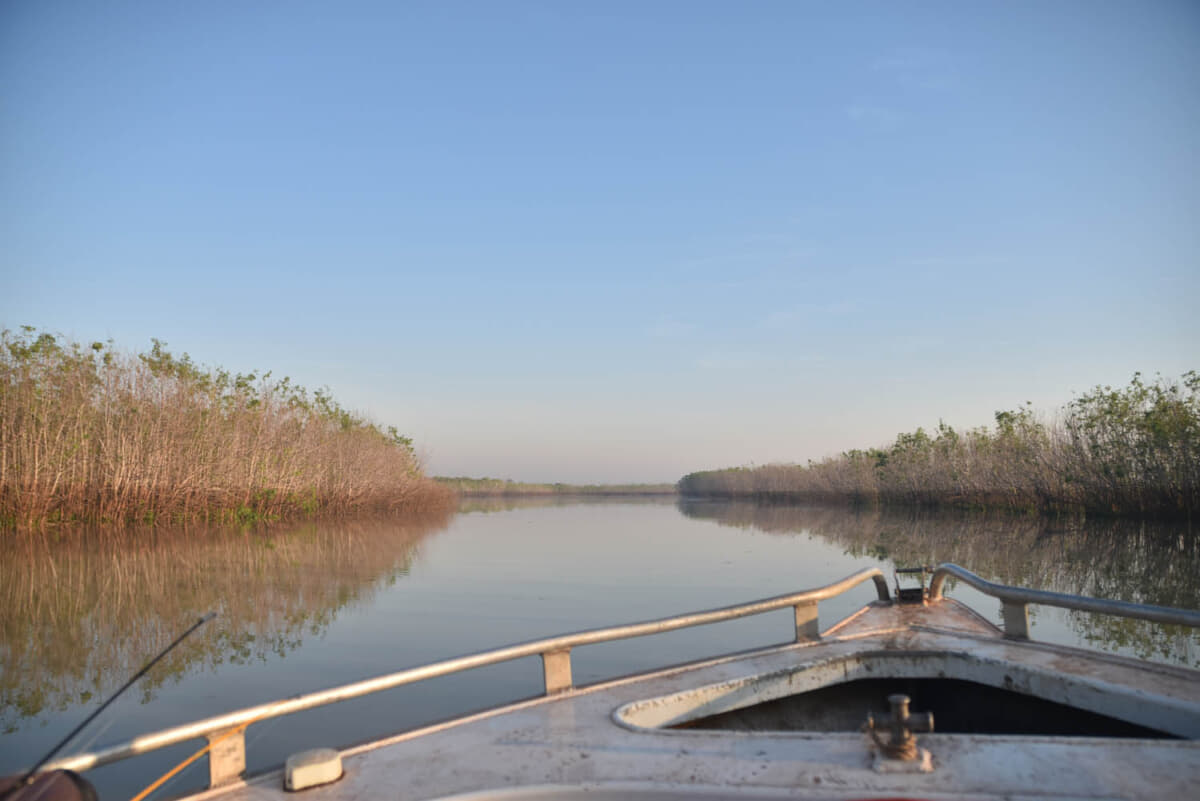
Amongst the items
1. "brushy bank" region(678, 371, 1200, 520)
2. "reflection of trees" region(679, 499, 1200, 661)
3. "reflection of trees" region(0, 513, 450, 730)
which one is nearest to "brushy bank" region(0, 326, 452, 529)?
"reflection of trees" region(0, 513, 450, 730)

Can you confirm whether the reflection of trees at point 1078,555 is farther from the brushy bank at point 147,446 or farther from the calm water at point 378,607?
the brushy bank at point 147,446

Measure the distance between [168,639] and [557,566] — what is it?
6.50 metres

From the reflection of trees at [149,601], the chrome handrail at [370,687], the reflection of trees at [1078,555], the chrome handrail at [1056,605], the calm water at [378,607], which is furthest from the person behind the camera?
the reflection of trees at [1078,555]

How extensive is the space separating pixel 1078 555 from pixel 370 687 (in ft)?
42.0

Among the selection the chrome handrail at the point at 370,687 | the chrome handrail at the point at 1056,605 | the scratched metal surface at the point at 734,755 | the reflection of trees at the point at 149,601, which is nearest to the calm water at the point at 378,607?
the reflection of trees at the point at 149,601

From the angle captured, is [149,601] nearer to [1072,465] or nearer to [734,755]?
[734,755]

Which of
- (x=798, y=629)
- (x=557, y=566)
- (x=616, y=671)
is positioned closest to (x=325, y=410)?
(x=557, y=566)

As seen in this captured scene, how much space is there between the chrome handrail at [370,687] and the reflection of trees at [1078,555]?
A: 4300mm

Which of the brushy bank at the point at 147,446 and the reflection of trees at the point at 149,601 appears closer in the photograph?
the reflection of trees at the point at 149,601

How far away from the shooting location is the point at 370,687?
2.23 meters

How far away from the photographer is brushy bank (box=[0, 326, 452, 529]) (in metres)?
13.1

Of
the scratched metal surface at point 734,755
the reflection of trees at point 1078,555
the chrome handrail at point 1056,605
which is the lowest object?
the reflection of trees at point 1078,555

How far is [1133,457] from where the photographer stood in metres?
16.4

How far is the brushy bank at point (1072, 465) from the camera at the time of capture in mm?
15664
